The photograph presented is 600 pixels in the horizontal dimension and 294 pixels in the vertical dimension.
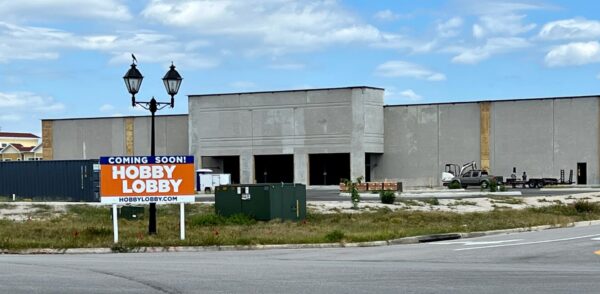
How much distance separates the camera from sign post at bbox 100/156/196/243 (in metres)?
23.7

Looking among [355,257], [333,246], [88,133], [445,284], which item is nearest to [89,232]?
[333,246]

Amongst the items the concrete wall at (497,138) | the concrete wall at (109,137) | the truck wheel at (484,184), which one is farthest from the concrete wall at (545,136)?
the concrete wall at (109,137)

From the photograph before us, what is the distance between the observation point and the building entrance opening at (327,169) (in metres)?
84.3

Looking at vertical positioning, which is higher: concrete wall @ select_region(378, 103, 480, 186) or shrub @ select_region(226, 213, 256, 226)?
concrete wall @ select_region(378, 103, 480, 186)

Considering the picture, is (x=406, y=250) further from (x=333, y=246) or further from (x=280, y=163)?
(x=280, y=163)

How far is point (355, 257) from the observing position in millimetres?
19281

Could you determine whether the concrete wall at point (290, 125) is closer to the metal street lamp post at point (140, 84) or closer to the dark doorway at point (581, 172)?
the dark doorway at point (581, 172)

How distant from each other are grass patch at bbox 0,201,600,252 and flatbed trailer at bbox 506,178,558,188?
32954 millimetres

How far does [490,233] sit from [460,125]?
171ft

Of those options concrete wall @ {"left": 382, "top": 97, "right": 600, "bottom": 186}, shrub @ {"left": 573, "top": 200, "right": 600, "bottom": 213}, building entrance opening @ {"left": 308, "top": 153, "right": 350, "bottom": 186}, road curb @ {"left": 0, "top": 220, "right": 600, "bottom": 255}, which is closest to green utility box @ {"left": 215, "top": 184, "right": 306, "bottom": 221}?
road curb @ {"left": 0, "top": 220, "right": 600, "bottom": 255}

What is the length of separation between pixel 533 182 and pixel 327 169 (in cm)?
2100

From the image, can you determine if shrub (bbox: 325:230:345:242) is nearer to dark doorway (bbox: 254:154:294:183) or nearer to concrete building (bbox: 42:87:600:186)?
concrete building (bbox: 42:87:600:186)

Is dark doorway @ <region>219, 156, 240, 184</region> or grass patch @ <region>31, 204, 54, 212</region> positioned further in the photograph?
dark doorway @ <region>219, 156, 240, 184</region>

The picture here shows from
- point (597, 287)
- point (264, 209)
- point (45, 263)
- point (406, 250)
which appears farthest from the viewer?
point (264, 209)
